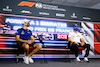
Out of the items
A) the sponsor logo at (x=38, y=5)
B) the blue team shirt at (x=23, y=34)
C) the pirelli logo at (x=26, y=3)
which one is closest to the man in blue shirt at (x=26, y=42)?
the blue team shirt at (x=23, y=34)

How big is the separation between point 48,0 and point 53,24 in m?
1.83

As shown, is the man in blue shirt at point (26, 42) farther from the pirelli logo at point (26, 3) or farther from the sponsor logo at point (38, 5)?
the sponsor logo at point (38, 5)

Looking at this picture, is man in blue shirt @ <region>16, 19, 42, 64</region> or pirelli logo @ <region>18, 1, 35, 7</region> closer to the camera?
man in blue shirt @ <region>16, 19, 42, 64</region>

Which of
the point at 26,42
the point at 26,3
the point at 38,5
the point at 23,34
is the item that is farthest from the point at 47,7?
the point at 26,42

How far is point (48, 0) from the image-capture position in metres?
5.88

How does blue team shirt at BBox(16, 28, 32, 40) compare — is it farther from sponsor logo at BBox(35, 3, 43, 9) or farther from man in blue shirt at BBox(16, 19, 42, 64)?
sponsor logo at BBox(35, 3, 43, 9)

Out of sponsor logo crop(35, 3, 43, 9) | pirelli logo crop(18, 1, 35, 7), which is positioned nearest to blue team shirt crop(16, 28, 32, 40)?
pirelli logo crop(18, 1, 35, 7)

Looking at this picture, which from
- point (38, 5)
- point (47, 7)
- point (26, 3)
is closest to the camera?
point (26, 3)

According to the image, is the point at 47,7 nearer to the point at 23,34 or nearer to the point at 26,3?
the point at 26,3

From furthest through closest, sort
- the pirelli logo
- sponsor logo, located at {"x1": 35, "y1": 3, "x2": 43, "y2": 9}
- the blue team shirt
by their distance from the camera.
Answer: sponsor logo, located at {"x1": 35, "y1": 3, "x2": 43, "y2": 9} < the pirelli logo < the blue team shirt

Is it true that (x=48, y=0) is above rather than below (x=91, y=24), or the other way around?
above

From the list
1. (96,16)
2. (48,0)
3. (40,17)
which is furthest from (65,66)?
(48,0)

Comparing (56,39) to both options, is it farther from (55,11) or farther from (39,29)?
(55,11)

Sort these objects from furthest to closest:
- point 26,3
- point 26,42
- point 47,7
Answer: point 47,7 → point 26,3 → point 26,42
